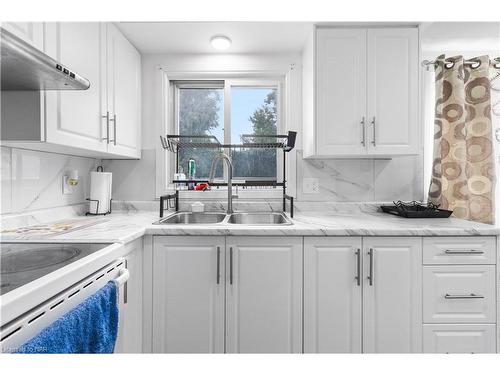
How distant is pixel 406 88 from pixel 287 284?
4.78 feet

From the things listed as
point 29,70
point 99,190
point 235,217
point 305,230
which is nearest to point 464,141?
point 305,230

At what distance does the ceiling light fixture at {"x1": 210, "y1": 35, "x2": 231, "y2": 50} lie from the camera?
1.89 m

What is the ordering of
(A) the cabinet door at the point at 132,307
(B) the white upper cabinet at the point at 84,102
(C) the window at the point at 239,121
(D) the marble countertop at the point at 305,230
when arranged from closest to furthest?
(B) the white upper cabinet at the point at 84,102
(A) the cabinet door at the point at 132,307
(D) the marble countertop at the point at 305,230
(C) the window at the point at 239,121

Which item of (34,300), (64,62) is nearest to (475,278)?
(34,300)

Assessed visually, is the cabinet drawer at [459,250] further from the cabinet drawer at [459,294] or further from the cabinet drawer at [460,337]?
the cabinet drawer at [460,337]

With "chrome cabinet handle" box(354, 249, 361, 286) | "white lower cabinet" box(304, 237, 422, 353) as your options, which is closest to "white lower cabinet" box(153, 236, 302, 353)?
"white lower cabinet" box(304, 237, 422, 353)

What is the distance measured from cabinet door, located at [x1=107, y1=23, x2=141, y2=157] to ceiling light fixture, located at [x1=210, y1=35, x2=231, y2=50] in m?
0.61

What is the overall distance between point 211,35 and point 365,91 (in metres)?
1.12

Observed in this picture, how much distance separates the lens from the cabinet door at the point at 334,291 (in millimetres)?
1419

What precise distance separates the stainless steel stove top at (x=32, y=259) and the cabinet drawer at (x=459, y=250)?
5.15 ft

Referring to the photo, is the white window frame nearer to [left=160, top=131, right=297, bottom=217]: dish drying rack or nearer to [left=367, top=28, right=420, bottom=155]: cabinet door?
[left=160, top=131, right=297, bottom=217]: dish drying rack

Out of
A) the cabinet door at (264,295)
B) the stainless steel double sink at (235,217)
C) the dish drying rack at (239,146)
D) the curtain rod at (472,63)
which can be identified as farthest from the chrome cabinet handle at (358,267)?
the curtain rod at (472,63)
